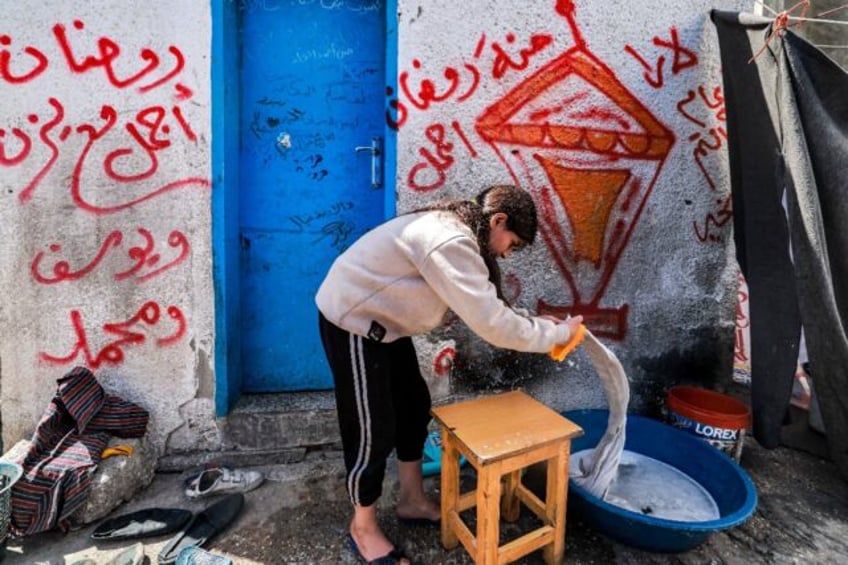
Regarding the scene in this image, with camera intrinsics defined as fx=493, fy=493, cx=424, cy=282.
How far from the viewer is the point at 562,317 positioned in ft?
10.1

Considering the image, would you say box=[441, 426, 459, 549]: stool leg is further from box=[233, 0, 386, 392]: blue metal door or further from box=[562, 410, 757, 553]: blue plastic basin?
box=[233, 0, 386, 392]: blue metal door

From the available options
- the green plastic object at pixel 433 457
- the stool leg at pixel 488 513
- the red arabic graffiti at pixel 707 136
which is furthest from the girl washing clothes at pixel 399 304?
the red arabic graffiti at pixel 707 136

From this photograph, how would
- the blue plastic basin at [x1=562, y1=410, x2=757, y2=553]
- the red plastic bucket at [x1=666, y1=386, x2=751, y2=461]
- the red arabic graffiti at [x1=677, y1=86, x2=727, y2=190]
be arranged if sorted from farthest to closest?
the red arabic graffiti at [x1=677, y1=86, x2=727, y2=190], the red plastic bucket at [x1=666, y1=386, x2=751, y2=461], the blue plastic basin at [x1=562, y1=410, x2=757, y2=553]

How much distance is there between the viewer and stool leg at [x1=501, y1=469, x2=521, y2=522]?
2320 mm

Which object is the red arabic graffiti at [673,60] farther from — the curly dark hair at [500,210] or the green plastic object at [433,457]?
the green plastic object at [433,457]

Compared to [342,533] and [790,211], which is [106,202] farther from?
[790,211]

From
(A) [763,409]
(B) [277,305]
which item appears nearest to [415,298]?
(B) [277,305]

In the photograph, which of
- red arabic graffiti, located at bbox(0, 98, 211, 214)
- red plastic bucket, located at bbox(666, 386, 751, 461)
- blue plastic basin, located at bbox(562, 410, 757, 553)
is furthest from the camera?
red plastic bucket, located at bbox(666, 386, 751, 461)

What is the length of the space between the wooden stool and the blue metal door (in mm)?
1263

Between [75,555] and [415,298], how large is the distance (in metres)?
1.87

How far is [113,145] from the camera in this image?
249 centimetres

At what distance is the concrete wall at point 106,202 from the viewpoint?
240 cm

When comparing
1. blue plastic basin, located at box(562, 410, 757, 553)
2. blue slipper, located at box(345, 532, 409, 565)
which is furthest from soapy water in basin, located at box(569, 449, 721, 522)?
blue slipper, located at box(345, 532, 409, 565)

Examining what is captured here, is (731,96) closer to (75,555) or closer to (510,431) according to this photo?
(510,431)
